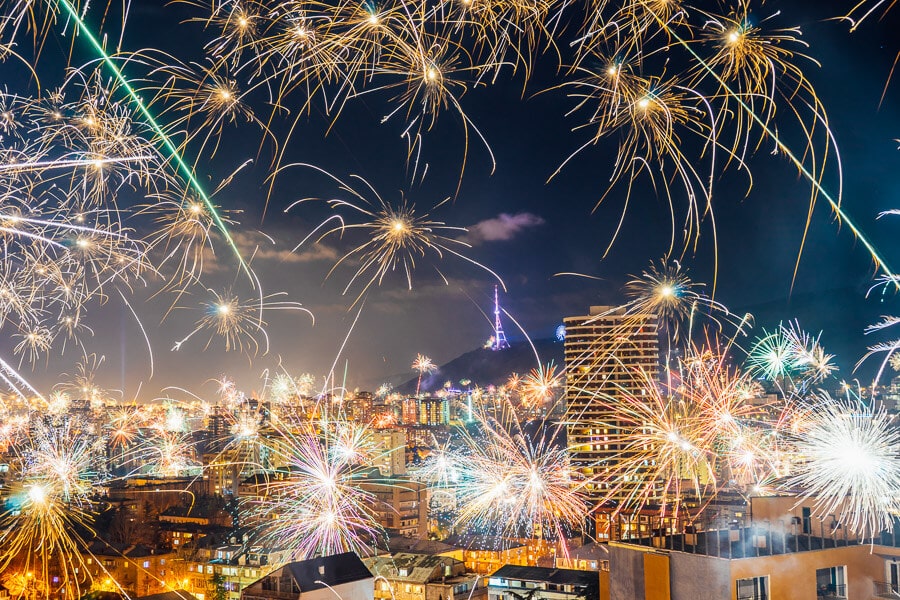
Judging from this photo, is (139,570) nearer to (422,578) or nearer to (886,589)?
(422,578)

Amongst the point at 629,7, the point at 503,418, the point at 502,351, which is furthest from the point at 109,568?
the point at 502,351

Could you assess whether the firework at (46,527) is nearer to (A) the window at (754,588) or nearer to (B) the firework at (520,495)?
(B) the firework at (520,495)

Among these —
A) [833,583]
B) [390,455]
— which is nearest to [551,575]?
[833,583]

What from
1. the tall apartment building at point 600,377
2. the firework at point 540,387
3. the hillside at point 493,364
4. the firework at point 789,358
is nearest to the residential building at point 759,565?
the firework at point 540,387

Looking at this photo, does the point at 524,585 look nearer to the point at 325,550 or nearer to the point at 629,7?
the point at 325,550

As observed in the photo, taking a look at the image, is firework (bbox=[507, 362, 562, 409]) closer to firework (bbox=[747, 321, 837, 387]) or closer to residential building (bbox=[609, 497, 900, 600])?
residential building (bbox=[609, 497, 900, 600])

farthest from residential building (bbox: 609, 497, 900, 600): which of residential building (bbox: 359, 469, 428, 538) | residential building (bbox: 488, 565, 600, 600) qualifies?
residential building (bbox: 359, 469, 428, 538)
